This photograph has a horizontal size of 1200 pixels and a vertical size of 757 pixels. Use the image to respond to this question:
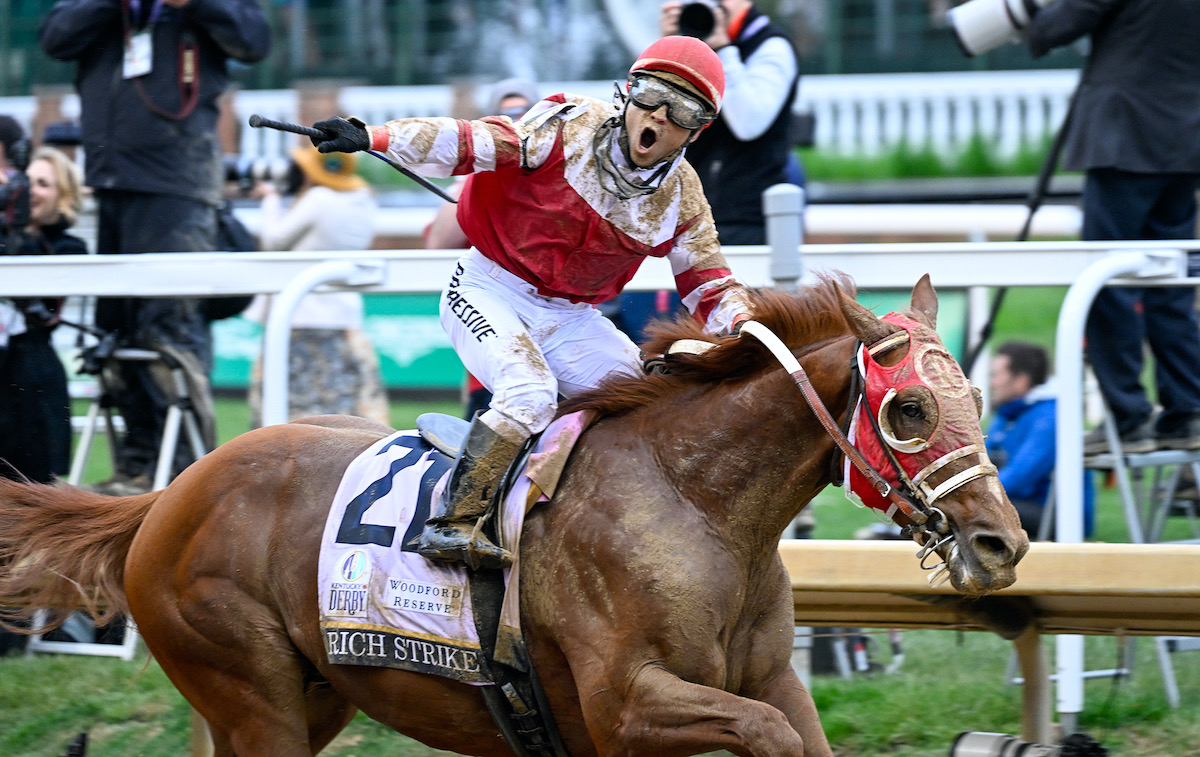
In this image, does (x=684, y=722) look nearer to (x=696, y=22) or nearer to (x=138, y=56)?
(x=696, y=22)

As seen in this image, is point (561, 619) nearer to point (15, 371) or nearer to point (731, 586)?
point (731, 586)

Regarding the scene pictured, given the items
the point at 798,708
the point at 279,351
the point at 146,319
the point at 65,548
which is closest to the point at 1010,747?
the point at 798,708

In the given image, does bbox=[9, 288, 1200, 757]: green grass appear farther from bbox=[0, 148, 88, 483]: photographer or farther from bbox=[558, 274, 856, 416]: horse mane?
bbox=[558, 274, 856, 416]: horse mane

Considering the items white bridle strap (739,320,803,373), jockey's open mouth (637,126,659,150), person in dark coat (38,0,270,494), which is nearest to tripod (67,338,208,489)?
person in dark coat (38,0,270,494)

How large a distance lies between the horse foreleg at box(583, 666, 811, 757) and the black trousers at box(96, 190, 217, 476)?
3.06m

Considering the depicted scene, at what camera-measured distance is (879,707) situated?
479 cm

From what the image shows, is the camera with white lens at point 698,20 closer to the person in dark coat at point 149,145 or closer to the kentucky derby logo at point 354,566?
the person in dark coat at point 149,145

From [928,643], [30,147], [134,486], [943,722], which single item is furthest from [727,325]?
[30,147]

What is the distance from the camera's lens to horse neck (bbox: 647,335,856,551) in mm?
3209

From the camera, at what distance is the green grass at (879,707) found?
4531 millimetres

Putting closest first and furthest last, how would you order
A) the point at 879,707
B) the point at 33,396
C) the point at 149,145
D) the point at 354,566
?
the point at 354,566, the point at 879,707, the point at 33,396, the point at 149,145

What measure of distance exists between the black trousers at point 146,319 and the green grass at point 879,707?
2.87ft

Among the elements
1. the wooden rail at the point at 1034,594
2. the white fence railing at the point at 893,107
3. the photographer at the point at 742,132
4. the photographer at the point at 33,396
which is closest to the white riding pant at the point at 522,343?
the wooden rail at the point at 1034,594

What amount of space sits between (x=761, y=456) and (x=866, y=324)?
1.37 ft
